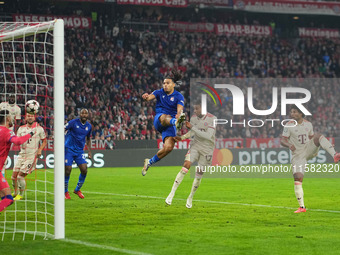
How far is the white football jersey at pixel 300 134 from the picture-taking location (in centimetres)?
1287

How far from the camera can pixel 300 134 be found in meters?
12.9

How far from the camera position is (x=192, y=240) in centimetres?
932

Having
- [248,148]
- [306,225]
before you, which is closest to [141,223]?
[306,225]

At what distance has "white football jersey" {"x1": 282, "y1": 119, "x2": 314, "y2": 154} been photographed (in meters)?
12.9

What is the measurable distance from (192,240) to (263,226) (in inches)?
78.9

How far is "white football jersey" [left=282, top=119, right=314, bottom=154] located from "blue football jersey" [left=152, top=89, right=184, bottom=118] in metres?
2.29

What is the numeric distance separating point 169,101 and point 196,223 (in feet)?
10.1

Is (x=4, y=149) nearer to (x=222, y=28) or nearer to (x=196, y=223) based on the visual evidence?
(x=196, y=223)

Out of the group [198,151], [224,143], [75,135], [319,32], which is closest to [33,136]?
[75,135]

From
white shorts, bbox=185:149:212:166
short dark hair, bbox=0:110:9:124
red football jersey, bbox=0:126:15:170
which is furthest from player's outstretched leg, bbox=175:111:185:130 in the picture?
red football jersey, bbox=0:126:15:170

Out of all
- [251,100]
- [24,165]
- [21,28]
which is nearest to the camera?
[21,28]

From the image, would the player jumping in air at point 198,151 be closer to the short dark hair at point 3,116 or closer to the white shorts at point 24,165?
the white shorts at point 24,165

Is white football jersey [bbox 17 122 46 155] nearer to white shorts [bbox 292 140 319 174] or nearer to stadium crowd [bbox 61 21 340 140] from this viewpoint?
white shorts [bbox 292 140 319 174]

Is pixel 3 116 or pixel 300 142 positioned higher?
pixel 3 116
